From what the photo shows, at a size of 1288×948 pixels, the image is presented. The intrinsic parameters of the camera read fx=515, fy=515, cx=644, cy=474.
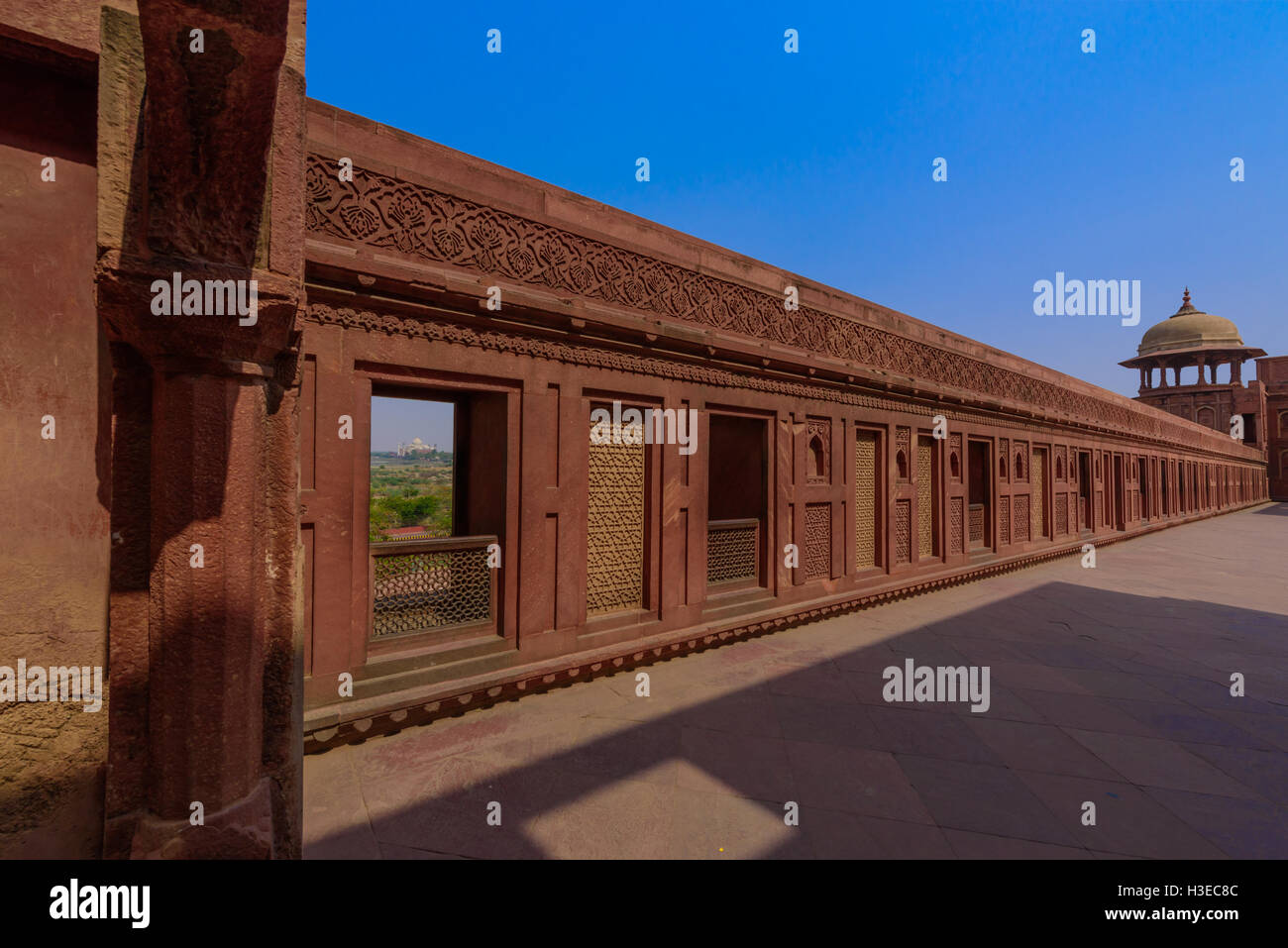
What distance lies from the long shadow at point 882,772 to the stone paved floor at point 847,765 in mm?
14

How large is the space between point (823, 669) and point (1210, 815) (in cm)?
258

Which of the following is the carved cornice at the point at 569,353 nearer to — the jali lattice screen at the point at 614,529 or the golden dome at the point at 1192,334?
the jali lattice screen at the point at 614,529

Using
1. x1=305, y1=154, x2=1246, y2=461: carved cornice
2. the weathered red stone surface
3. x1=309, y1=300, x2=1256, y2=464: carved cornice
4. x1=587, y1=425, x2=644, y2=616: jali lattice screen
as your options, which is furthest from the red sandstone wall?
x1=587, y1=425, x2=644, y2=616: jali lattice screen

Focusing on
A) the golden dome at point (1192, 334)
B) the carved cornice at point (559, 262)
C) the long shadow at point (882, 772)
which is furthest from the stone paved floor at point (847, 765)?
the golden dome at point (1192, 334)

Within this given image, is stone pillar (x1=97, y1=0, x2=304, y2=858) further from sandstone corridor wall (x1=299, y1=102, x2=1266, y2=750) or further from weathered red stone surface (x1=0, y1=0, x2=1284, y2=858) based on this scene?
sandstone corridor wall (x1=299, y1=102, x2=1266, y2=750)

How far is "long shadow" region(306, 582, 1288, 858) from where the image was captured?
249 cm

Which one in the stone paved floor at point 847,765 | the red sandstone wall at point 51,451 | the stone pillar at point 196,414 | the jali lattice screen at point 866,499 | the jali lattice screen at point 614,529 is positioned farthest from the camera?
the jali lattice screen at point 866,499

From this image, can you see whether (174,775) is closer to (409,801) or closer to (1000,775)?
(409,801)

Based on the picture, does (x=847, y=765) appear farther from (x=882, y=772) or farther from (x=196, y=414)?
(x=196, y=414)

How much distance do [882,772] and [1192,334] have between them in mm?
49962

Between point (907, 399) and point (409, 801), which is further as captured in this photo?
point (907, 399)

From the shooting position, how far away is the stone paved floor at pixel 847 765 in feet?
8.16
